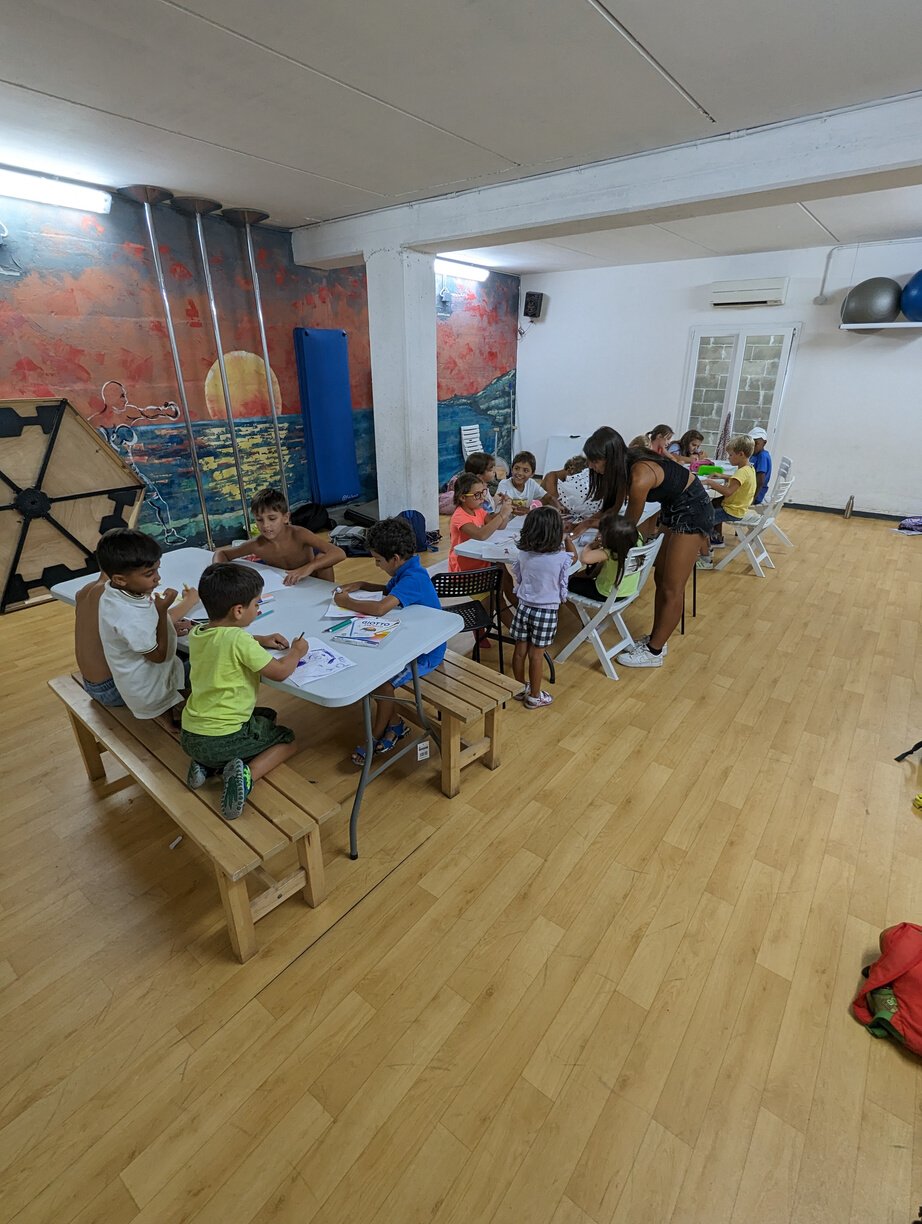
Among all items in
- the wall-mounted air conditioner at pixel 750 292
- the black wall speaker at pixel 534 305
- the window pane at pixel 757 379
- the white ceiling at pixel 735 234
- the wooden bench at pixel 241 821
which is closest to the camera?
the wooden bench at pixel 241 821

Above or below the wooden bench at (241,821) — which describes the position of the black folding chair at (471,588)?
above

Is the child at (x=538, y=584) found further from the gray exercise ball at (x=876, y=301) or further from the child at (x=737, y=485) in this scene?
the gray exercise ball at (x=876, y=301)

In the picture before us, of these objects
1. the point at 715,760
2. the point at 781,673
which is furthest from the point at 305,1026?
the point at 781,673

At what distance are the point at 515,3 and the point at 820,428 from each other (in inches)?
251

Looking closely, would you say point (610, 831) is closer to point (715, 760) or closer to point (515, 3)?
point (715, 760)

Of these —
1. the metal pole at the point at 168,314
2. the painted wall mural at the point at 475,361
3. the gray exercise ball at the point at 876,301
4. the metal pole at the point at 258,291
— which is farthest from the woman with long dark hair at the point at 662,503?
the painted wall mural at the point at 475,361

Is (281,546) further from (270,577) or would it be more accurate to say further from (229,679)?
(229,679)

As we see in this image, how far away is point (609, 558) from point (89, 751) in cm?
269

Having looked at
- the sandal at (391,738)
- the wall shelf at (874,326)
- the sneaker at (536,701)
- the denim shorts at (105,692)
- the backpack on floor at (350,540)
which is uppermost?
the wall shelf at (874,326)

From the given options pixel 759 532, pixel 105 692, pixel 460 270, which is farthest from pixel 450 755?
pixel 460 270

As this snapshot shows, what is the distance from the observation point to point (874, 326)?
19.8 ft

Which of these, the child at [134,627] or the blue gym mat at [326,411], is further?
the blue gym mat at [326,411]

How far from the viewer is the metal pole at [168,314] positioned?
4.25 meters

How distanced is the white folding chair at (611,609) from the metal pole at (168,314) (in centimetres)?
370
